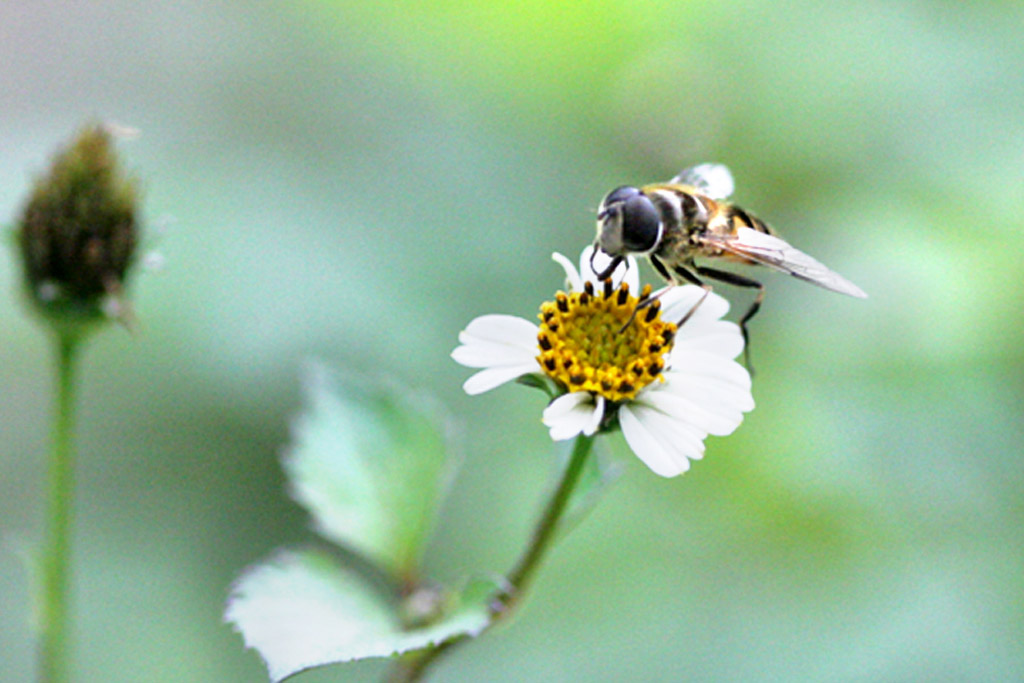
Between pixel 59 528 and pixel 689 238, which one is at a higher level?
pixel 689 238

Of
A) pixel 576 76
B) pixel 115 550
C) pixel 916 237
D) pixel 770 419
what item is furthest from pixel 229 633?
pixel 916 237

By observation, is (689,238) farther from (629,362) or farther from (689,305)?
(629,362)

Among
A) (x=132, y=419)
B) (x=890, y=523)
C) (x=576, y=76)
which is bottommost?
(x=132, y=419)

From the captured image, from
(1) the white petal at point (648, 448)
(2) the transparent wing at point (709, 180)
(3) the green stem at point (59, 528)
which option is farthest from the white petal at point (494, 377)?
(3) the green stem at point (59, 528)

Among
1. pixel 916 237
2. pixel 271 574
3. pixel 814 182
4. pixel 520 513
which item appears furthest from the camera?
pixel 814 182

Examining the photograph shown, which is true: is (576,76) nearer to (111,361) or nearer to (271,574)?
(111,361)

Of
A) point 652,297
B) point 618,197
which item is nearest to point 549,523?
point 652,297
